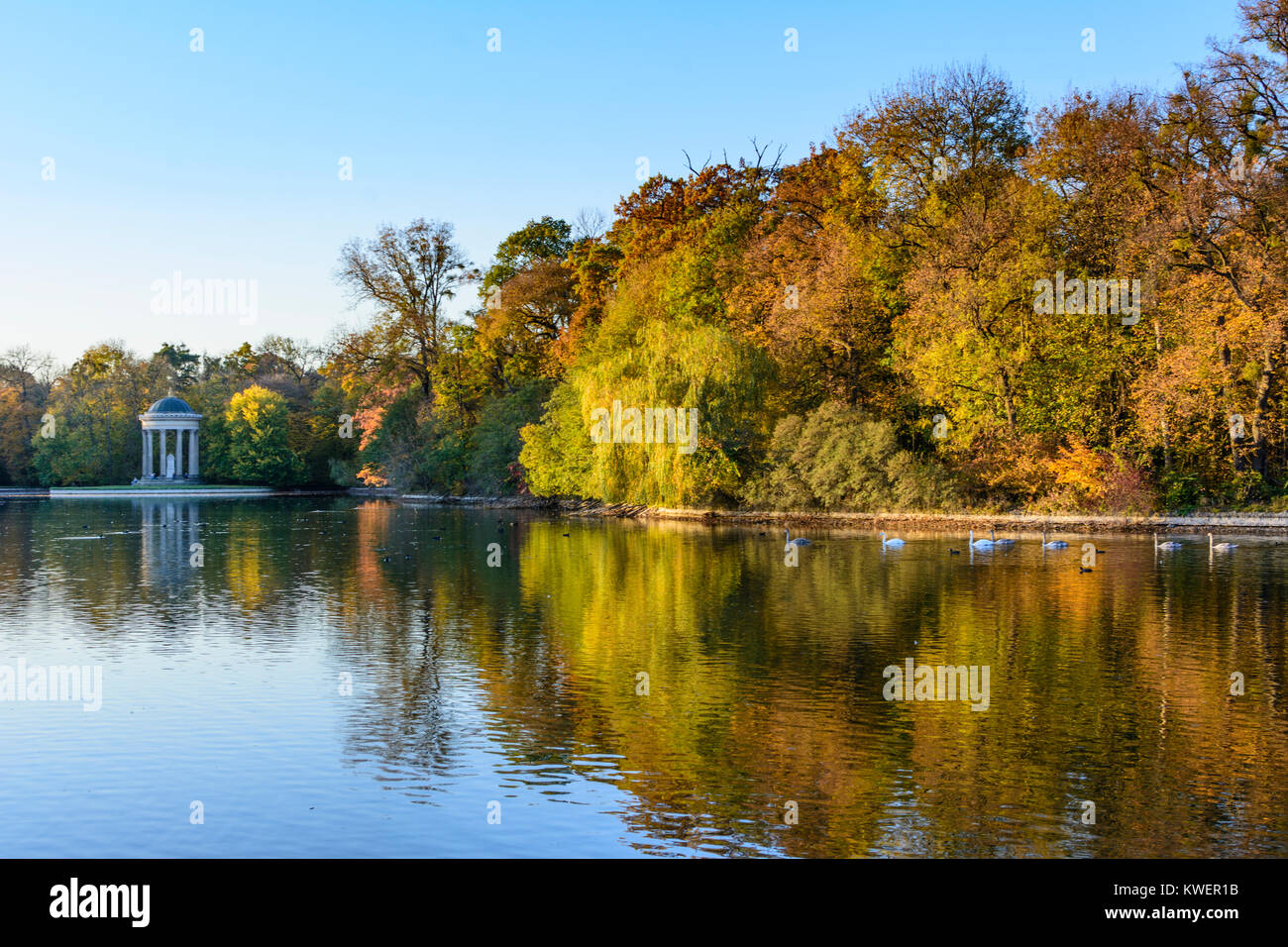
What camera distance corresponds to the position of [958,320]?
48.3 metres

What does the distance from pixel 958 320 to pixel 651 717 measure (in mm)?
37254

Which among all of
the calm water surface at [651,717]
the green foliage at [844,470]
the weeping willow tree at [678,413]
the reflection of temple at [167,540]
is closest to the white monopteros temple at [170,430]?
the reflection of temple at [167,540]

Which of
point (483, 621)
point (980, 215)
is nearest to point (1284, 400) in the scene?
point (980, 215)

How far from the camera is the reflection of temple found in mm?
34031

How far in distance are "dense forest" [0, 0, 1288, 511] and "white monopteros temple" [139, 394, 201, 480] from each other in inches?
1720

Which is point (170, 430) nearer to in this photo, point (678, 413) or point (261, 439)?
point (261, 439)

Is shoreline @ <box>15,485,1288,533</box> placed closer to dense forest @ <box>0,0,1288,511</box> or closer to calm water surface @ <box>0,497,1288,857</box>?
dense forest @ <box>0,0,1288,511</box>

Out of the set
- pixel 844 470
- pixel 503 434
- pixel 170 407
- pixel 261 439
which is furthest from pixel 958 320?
pixel 170 407

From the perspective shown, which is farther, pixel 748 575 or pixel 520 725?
pixel 748 575

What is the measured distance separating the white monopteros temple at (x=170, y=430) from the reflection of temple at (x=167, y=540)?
2127 centimetres

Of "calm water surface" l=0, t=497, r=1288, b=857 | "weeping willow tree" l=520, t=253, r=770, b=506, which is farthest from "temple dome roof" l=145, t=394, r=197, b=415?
"calm water surface" l=0, t=497, r=1288, b=857
